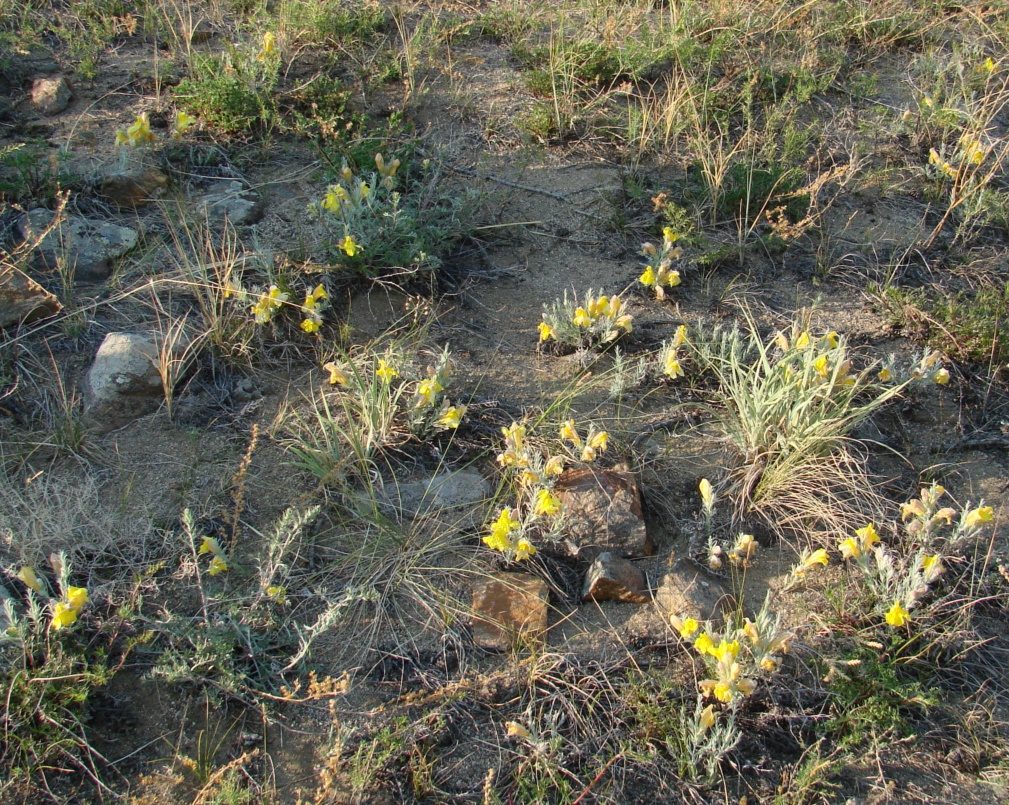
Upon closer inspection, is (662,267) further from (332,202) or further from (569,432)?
(332,202)

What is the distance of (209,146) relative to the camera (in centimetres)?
442

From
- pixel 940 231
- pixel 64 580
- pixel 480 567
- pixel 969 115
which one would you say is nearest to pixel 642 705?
pixel 480 567

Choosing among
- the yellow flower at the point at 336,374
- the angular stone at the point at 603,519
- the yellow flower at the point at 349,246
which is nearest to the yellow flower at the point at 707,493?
the angular stone at the point at 603,519

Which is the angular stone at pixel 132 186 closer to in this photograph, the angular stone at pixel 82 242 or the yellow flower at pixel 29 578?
the angular stone at pixel 82 242

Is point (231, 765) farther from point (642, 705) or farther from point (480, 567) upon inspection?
point (642, 705)

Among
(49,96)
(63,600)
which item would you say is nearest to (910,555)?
(63,600)

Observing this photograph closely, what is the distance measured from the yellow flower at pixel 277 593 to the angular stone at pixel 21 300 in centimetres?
179

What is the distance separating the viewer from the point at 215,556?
275cm

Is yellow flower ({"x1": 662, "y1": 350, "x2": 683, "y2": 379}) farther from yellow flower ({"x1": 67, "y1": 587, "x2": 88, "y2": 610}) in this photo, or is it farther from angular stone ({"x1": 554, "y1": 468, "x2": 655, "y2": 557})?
yellow flower ({"x1": 67, "y1": 587, "x2": 88, "y2": 610})

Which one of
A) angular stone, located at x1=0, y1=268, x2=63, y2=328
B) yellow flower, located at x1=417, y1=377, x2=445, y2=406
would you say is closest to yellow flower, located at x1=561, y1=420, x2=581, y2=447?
yellow flower, located at x1=417, y1=377, x2=445, y2=406

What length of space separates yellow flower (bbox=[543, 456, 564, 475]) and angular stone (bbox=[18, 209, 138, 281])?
2.36m

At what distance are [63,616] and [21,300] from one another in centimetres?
169

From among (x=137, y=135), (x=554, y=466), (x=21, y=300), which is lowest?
(x=554, y=466)

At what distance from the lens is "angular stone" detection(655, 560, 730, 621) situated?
2748 mm
